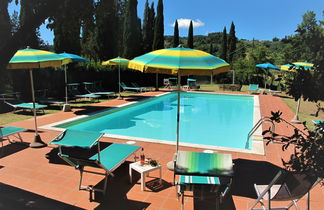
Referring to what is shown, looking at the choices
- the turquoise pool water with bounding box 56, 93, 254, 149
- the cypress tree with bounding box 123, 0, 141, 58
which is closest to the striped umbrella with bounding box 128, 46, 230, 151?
the turquoise pool water with bounding box 56, 93, 254, 149

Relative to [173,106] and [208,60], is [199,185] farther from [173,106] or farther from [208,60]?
[173,106]

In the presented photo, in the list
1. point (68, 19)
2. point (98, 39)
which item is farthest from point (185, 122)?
point (98, 39)

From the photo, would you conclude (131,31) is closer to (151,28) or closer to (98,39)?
(151,28)

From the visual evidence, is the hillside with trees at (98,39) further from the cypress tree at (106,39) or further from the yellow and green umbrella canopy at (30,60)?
the yellow and green umbrella canopy at (30,60)

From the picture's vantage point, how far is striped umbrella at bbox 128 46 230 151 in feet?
15.2

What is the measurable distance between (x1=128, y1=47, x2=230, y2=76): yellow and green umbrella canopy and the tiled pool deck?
220 centimetres

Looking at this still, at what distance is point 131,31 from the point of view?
2914cm

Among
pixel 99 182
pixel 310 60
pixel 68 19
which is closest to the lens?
pixel 310 60

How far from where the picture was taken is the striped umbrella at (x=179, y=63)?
15.2 feet

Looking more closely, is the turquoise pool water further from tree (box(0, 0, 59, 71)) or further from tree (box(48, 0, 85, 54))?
tree (box(0, 0, 59, 71))

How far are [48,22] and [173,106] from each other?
12512mm

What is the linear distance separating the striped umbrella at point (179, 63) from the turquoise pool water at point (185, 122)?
4.48 metres

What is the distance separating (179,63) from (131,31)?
1027 inches

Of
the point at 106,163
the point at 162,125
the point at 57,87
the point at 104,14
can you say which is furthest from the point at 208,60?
the point at 57,87
